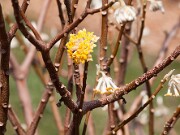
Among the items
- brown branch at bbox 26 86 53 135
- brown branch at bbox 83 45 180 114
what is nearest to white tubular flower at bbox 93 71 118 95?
brown branch at bbox 83 45 180 114

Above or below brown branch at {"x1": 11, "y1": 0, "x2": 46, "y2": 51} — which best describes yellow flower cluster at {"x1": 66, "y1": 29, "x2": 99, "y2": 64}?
below

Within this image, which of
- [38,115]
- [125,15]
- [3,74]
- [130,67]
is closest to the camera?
[125,15]

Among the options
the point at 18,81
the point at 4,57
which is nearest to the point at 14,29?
the point at 4,57

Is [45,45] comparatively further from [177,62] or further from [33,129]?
[177,62]

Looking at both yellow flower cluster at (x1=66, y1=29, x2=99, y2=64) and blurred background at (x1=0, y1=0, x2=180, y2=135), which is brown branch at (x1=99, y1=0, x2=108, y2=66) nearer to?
yellow flower cluster at (x1=66, y1=29, x2=99, y2=64)

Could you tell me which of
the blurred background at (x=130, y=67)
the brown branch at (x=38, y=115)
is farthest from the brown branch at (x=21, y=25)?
the blurred background at (x=130, y=67)

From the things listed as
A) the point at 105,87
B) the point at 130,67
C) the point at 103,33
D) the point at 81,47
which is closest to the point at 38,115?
the point at 103,33

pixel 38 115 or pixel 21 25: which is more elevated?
pixel 21 25

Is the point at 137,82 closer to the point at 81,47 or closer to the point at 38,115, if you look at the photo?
the point at 81,47

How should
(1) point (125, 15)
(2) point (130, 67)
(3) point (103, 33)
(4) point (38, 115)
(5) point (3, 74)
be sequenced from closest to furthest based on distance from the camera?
1. (1) point (125, 15)
2. (5) point (3, 74)
3. (3) point (103, 33)
4. (4) point (38, 115)
5. (2) point (130, 67)
